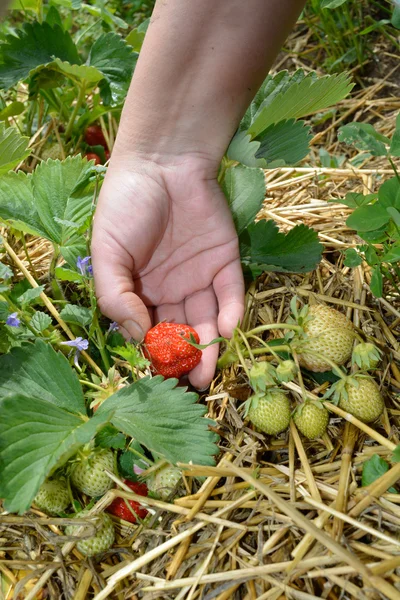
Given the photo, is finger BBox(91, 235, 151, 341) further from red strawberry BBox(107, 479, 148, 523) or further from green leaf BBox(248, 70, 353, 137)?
green leaf BBox(248, 70, 353, 137)

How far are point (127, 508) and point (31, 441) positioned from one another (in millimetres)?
229

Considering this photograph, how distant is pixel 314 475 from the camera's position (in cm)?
103

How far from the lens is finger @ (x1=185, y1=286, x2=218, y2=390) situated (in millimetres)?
1216

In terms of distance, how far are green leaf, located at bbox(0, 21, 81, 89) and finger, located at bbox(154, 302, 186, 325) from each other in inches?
30.8

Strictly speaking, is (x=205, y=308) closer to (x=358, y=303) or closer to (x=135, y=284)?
(x=135, y=284)

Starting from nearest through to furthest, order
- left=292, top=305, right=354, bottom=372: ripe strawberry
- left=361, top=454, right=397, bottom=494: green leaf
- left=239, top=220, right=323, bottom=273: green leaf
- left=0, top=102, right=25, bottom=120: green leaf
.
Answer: left=361, top=454, right=397, bottom=494: green leaf → left=292, top=305, right=354, bottom=372: ripe strawberry → left=239, top=220, right=323, bottom=273: green leaf → left=0, top=102, right=25, bottom=120: green leaf

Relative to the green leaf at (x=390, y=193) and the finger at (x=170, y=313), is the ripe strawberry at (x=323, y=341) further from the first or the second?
the finger at (x=170, y=313)

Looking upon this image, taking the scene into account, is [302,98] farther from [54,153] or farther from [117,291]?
[54,153]

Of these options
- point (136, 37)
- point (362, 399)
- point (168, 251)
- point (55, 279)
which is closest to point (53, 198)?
point (55, 279)

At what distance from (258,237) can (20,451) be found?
71cm

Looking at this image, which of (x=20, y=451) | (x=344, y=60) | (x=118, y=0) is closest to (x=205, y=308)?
(x=20, y=451)

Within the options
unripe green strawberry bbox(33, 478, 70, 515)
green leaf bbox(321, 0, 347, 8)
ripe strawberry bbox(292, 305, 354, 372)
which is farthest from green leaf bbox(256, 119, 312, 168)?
unripe green strawberry bbox(33, 478, 70, 515)

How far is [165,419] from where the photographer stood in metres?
1.01

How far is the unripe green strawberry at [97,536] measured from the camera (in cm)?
98
